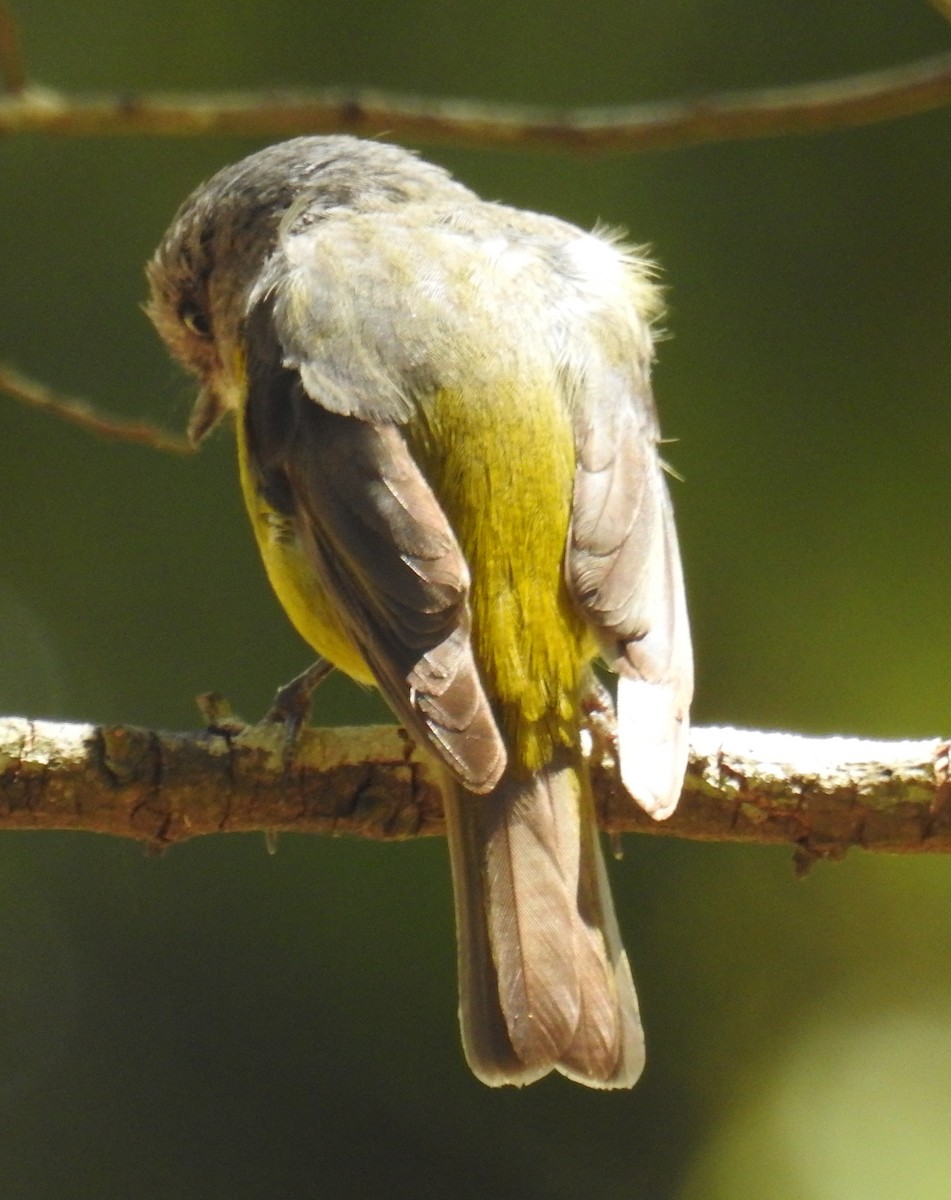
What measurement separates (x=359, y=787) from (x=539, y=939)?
518mm

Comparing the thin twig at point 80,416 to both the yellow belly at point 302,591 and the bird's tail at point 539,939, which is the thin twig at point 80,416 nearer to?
the yellow belly at point 302,591

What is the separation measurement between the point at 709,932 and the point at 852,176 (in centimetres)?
324

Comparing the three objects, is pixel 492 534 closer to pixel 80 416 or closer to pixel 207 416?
pixel 80 416

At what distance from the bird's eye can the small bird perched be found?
0.54 meters

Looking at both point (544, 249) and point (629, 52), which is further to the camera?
point (629, 52)

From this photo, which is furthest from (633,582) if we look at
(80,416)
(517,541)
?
(80,416)

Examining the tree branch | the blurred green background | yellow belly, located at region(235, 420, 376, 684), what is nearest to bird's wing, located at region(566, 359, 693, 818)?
the tree branch

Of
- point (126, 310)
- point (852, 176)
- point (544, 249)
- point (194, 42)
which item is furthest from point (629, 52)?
point (544, 249)

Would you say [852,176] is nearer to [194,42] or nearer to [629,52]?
[629,52]

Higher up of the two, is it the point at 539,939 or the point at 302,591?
the point at 302,591

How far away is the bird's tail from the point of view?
11.0 ft

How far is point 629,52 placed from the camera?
27.0ft

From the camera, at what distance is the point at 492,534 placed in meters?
3.76

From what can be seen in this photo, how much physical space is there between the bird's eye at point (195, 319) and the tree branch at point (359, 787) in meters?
2.13
